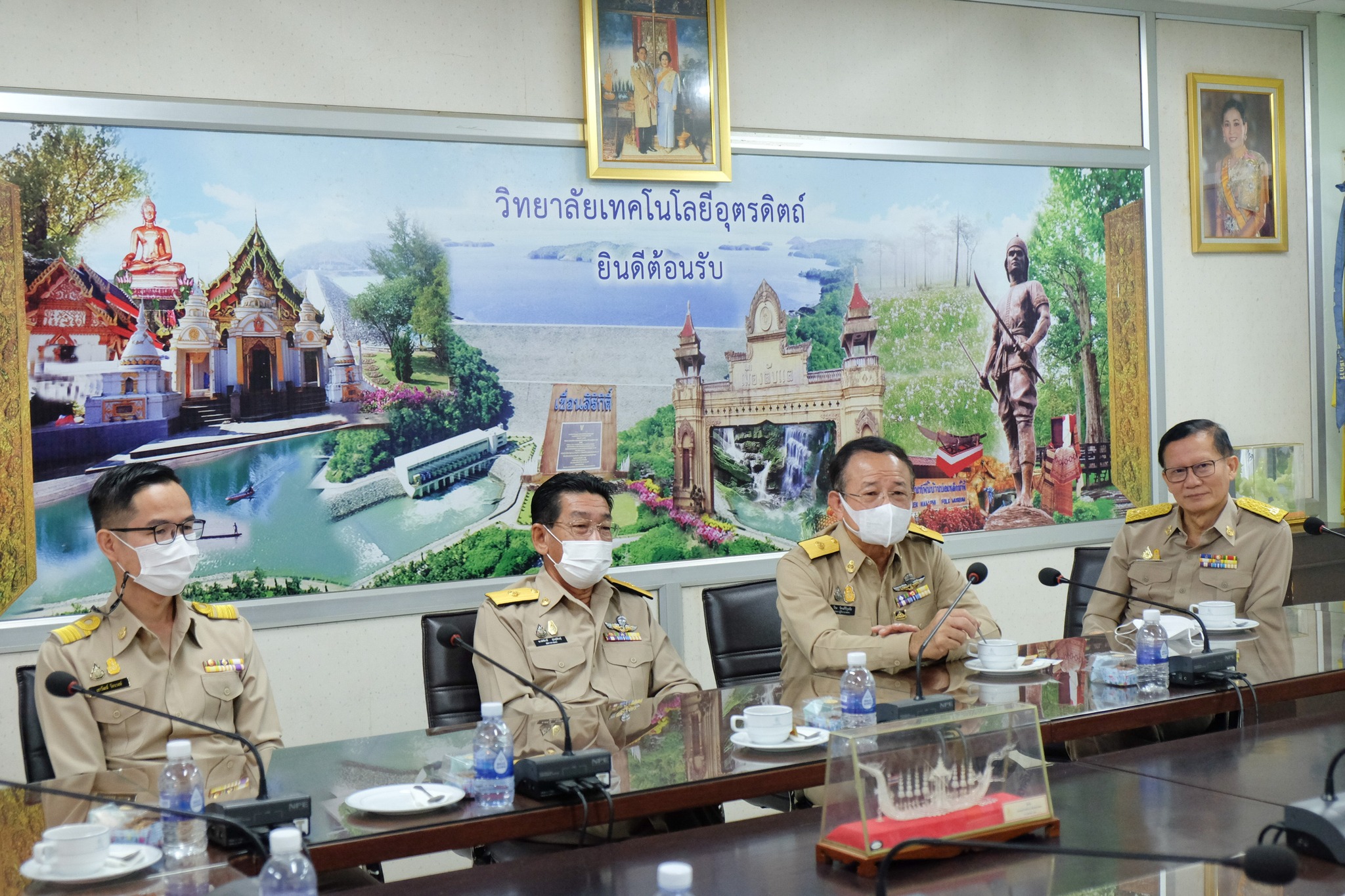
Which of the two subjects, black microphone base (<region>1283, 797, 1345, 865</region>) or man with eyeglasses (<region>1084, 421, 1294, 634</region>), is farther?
man with eyeglasses (<region>1084, 421, 1294, 634</region>)

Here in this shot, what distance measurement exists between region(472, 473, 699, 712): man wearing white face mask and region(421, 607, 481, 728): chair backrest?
1.8 inches

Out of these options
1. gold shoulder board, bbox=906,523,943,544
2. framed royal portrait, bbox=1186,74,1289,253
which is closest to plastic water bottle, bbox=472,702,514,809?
gold shoulder board, bbox=906,523,943,544

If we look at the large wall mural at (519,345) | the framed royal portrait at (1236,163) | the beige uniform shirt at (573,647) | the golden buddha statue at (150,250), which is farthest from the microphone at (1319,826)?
the framed royal portrait at (1236,163)

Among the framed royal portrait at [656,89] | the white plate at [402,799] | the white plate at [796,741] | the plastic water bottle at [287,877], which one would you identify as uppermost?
the framed royal portrait at [656,89]

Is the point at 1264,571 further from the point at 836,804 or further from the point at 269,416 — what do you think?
the point at 269,416

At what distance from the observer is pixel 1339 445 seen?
5.82 metres

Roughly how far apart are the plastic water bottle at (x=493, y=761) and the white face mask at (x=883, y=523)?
1.41m

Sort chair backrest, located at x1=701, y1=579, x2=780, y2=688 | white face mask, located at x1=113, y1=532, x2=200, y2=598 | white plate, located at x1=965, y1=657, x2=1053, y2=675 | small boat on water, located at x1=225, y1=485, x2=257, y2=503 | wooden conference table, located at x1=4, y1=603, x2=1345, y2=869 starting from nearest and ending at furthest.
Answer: wooden conference table, located at x1=4, y1=603, x2=1345, y2=869, white face mask, located at x1=113, y1=532, x2=200, y2=598, white plate, located at x1=965, y1=657, x2=1053, y2=675, chair backrest, located at x1=701, y1=579, x2=780, y2=688, small boat on water, located at x1=225, y1=485, x2=257, y2=503

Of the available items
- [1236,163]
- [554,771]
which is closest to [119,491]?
[554,771]

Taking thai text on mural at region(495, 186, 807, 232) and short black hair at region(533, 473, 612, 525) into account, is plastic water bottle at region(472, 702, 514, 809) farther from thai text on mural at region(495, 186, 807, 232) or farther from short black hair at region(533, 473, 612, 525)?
thai text on mural at region(495, 186, 807, 232)

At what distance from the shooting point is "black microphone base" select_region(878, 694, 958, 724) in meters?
2.31

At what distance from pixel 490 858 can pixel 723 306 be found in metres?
2.55

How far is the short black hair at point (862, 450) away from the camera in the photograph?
3365 millimetres

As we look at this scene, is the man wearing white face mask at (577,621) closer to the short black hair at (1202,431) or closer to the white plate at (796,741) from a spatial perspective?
the white plate at (796,741)
